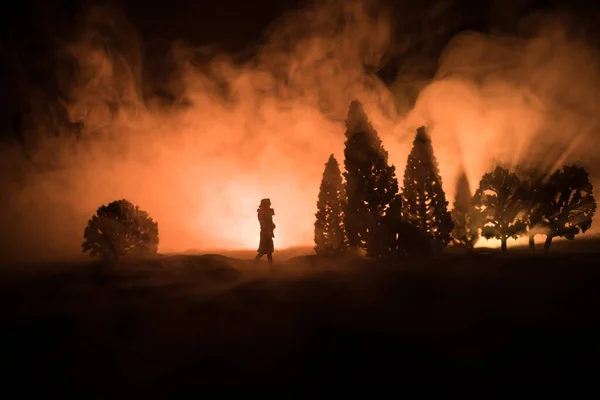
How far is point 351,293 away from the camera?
1605cm

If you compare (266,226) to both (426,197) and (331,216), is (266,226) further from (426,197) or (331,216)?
(426,197)

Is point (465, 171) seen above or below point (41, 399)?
above

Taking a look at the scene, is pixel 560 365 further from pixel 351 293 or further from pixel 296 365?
pixel 351 293

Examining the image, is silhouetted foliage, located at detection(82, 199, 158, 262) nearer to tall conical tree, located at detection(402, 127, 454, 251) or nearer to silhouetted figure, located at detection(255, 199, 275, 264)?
silhouetted figure, located at detection(255, 199, 275, 264)

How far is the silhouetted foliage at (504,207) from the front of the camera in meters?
29.2

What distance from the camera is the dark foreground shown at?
29.7 feet

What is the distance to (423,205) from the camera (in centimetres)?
2848

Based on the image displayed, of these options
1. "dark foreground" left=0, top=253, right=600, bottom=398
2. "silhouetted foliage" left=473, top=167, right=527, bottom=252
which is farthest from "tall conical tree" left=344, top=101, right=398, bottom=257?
"silhouetted foliage" left=473, top=167, right=527, bottom=252

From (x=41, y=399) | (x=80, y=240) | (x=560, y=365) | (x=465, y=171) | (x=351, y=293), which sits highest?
(x=465, y=171)

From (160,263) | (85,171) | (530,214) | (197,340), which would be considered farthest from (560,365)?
(85,171)

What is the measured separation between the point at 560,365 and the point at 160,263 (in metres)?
26.3

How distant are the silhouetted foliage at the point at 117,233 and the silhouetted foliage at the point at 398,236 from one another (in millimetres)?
22506

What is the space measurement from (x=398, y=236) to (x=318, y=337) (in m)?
15.9

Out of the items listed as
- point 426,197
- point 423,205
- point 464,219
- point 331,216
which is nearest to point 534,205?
point 464,219
